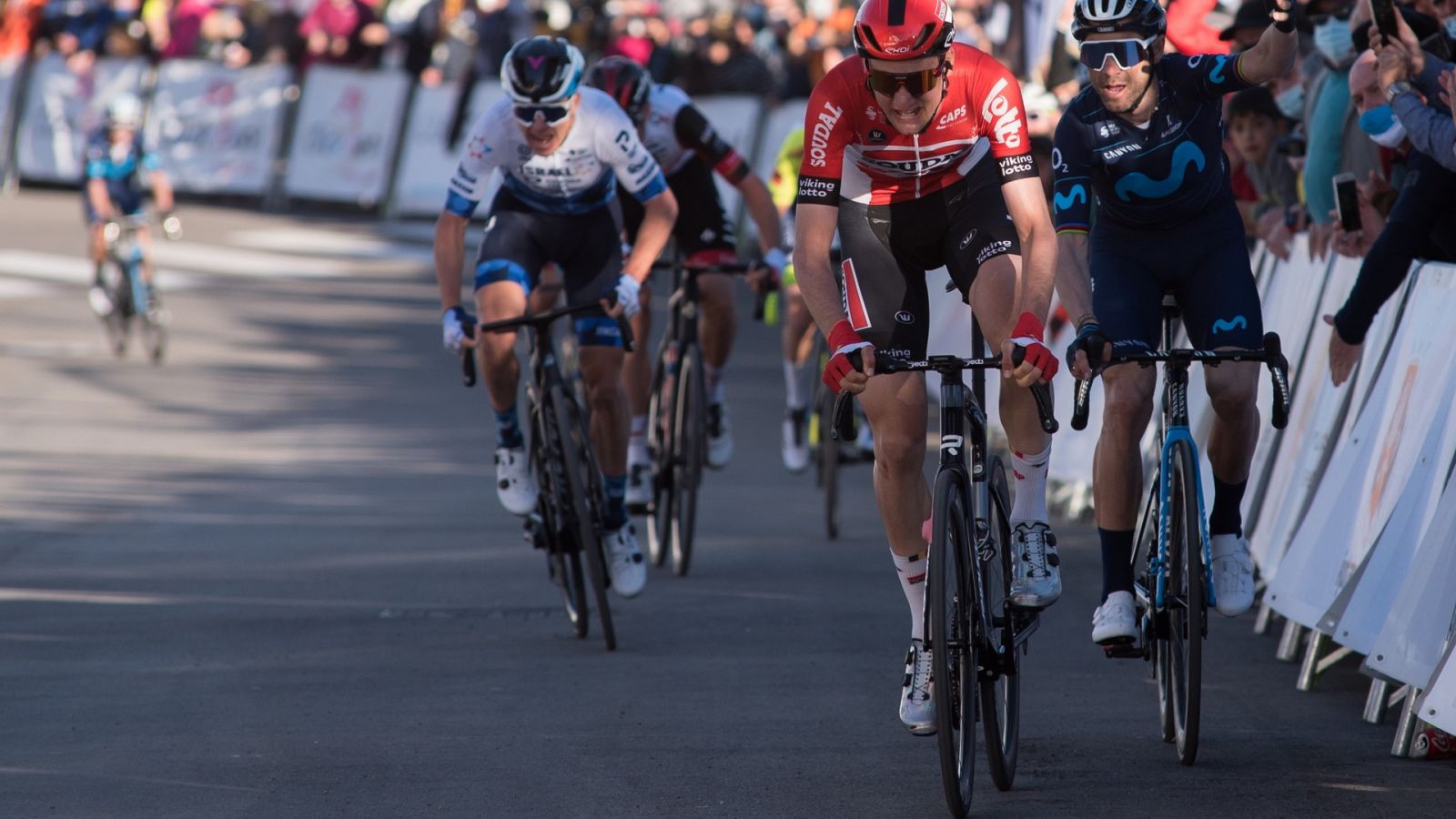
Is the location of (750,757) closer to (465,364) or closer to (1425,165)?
(465,364)

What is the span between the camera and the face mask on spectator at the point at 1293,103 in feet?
33.9

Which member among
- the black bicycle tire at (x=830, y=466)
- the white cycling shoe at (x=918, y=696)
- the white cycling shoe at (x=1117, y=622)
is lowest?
the black bicycle tire at (x=830, y=466)

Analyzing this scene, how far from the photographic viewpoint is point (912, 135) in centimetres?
641

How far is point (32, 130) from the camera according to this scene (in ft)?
96.8

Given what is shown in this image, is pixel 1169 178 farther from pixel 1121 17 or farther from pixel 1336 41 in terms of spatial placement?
pixel 1336 41

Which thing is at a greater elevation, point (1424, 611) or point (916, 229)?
point (916, 229)

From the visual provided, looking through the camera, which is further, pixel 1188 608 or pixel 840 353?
pixel 1188 608

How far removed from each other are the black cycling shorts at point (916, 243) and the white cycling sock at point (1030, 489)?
0.47 meters

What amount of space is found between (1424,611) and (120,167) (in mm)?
15453

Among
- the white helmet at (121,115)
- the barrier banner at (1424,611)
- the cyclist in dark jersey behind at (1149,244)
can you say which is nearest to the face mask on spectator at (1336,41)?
the cyclist in dark jersey behind at (1149,244)

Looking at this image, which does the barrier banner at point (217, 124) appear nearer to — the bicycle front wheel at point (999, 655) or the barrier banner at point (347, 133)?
the barrier banner at point (347, 133)

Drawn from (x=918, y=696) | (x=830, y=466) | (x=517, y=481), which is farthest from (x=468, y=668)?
(x=830, y=466)

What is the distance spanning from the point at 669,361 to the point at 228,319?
11548 mm

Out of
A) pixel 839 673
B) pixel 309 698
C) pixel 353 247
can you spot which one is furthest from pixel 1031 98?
pixel 353 247
